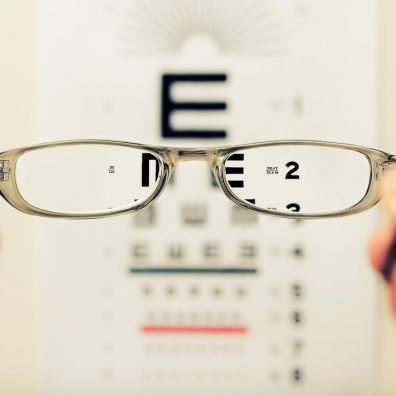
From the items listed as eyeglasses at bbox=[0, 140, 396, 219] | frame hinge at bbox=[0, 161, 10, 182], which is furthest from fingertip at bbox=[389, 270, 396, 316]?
frame hinge at bbox=[0, 161, 10, 182]

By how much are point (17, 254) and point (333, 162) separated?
0.44 metres

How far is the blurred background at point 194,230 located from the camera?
653 mm

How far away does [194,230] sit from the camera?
67 cm

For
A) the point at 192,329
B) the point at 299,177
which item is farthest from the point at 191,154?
the point at 192,329

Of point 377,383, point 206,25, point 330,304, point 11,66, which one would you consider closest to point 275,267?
point 330,304

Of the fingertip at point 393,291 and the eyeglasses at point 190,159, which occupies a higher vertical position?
the eyeglasses at point 190,159

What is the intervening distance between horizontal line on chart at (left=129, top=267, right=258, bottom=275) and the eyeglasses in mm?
112

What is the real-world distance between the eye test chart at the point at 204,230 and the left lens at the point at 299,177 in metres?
0.06

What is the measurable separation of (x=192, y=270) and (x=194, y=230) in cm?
5

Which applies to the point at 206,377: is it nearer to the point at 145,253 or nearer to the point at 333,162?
the point at 145,253

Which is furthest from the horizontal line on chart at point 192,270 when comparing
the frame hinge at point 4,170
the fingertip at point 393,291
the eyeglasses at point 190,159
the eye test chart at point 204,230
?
the fingertip at point 393,291

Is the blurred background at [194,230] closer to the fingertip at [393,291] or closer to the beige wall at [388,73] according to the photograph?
the beige wall at [388,73]

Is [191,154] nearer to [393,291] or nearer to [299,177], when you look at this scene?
[299,177]

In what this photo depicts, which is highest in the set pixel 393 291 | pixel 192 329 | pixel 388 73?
pixel 388 73
